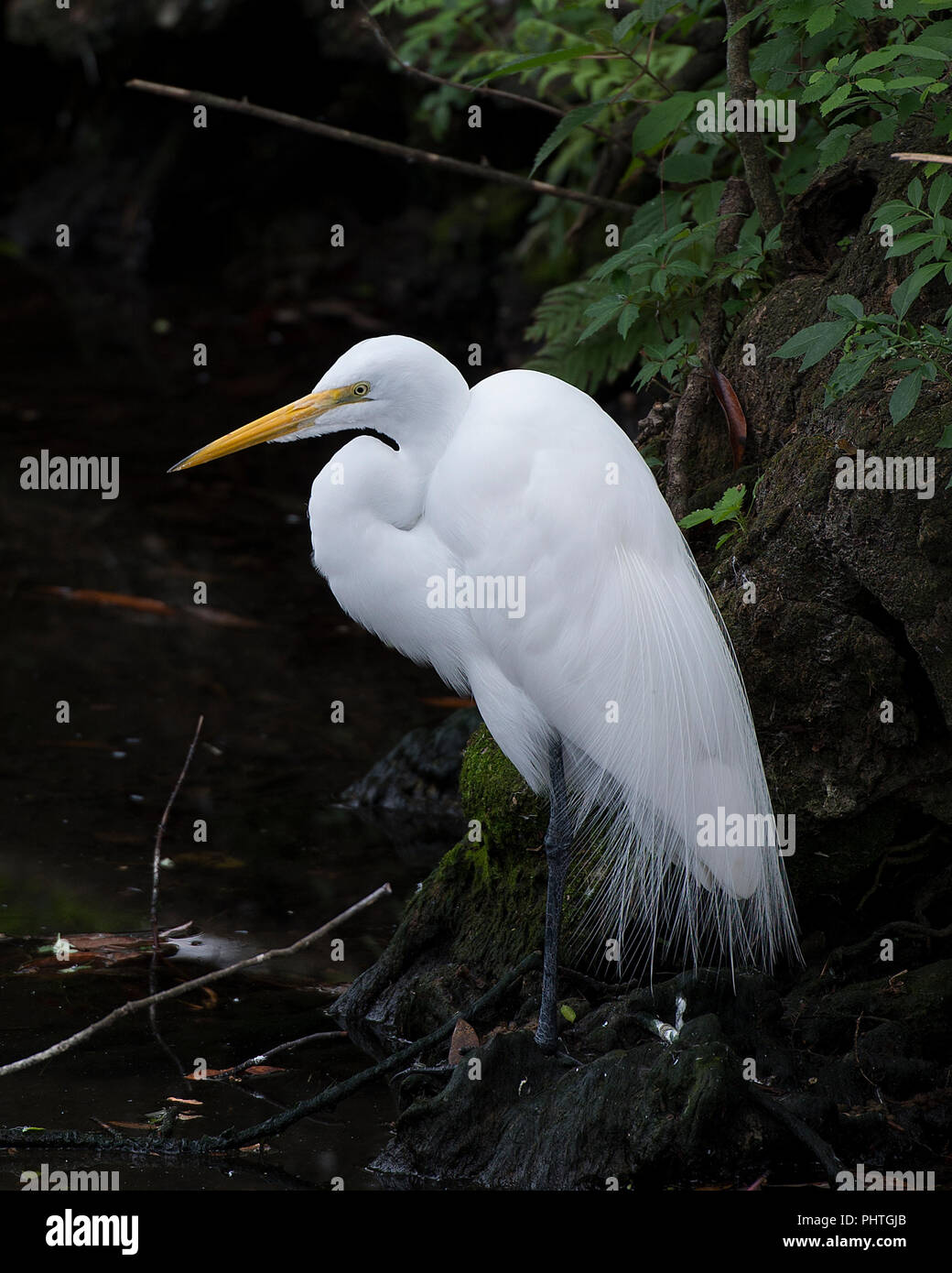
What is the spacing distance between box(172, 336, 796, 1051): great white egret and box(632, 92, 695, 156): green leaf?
115 cm

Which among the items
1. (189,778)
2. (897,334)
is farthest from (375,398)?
(189,778)

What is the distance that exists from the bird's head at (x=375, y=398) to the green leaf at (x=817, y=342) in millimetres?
743

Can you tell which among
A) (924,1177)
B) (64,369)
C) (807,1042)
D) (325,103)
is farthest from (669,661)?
(325,103)

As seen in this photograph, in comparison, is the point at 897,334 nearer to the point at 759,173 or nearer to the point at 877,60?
the point at 877,60

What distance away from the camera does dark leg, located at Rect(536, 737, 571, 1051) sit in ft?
10.9

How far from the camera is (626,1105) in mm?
3061

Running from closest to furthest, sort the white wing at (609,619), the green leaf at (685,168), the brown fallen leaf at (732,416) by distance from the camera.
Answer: the white wing at (609,619), the brown fallen leaf at (732,416), the green leaf at (685,168)

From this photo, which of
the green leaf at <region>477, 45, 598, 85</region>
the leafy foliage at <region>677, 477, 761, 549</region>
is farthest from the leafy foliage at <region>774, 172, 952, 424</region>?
the green leaf at <region>477, 45, 598, 85</region>

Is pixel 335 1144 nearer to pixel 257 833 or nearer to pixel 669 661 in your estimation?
pixel 669 661

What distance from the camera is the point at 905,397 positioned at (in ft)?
9.40

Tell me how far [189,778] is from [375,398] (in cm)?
225

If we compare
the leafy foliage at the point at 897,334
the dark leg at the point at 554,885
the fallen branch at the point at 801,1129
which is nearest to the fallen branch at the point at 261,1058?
the dark leg at the point at 554,885

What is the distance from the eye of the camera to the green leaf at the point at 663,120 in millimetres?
4105

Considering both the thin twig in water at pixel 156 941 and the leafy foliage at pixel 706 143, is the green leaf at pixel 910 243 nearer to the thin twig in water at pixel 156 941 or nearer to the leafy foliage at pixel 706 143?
the leafy foliage at pixel 706 143
